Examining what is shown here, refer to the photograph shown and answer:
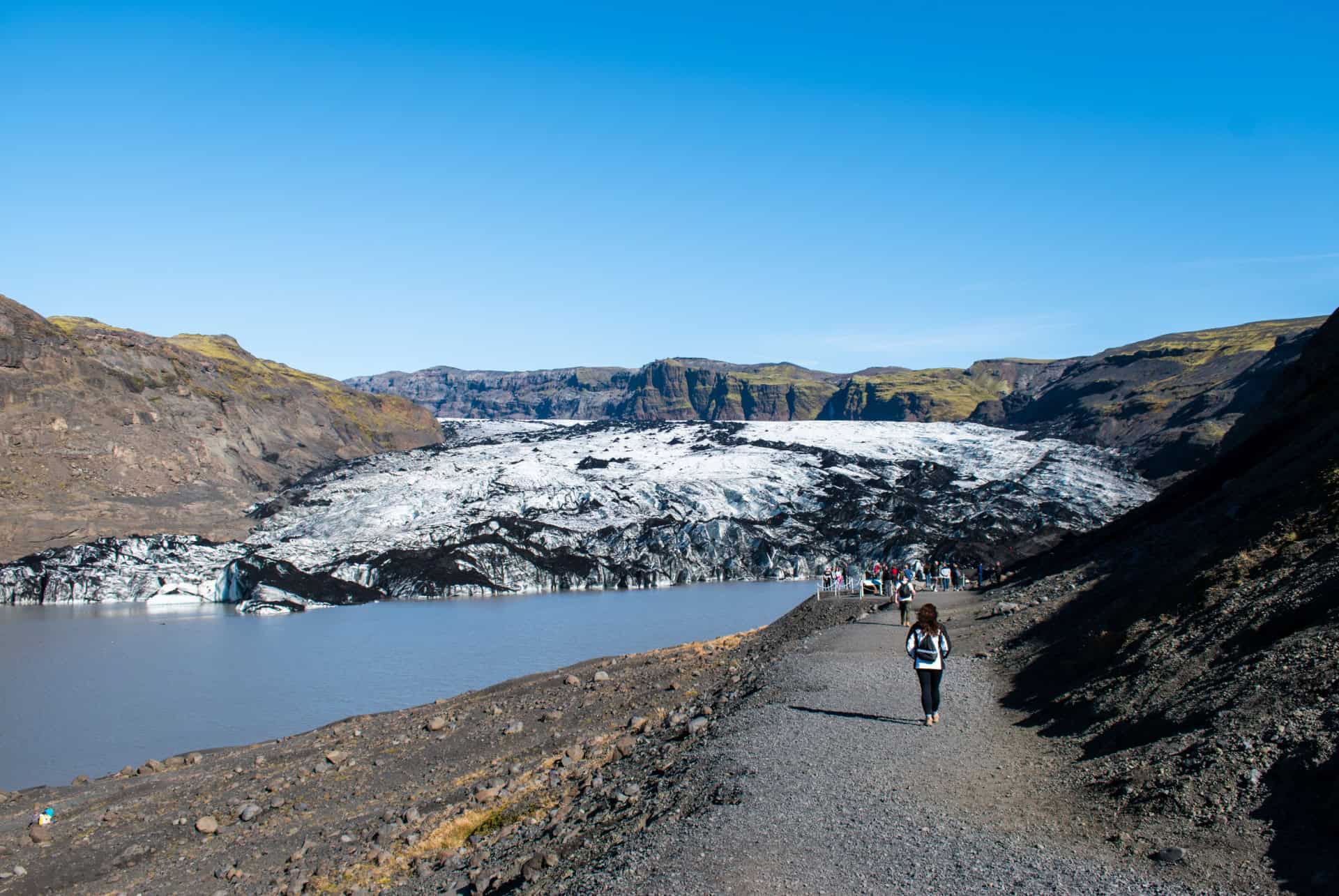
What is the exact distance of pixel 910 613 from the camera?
23.5 metres

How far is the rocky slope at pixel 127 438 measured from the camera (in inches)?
2389

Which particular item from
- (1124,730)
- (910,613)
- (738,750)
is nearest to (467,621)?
(910,613)

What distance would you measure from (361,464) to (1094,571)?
7792 centimetres

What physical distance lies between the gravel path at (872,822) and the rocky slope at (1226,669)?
728 mm

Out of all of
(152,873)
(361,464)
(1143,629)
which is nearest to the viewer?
(1143,629)

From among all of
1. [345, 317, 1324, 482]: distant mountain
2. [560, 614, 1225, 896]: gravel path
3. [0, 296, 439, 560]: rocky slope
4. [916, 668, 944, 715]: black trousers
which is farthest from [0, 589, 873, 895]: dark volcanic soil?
[345, 317, 1324, 482]: distant mountain

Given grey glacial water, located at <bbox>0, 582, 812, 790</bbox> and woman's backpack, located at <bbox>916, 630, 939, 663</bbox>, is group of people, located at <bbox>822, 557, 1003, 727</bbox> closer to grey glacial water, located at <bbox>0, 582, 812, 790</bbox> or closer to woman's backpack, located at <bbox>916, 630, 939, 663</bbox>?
woman's backpack, located at <bbox>916, 630, 939, 663</bbox>

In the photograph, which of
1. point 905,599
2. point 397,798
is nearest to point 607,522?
point 905,599

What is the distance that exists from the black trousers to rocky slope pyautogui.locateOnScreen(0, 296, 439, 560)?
59.5 metres

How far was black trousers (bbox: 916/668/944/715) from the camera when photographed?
11.3m

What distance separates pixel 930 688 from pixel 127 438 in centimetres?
7227

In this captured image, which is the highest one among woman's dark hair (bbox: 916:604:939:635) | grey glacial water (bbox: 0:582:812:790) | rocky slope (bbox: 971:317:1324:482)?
rocky slope (bbox: 971:317:1324:482)

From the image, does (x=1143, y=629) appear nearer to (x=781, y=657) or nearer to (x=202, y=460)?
(x=781, y=657)

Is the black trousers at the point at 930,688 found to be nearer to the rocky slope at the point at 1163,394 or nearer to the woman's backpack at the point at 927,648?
the woman's backpack at the point at 927,648
